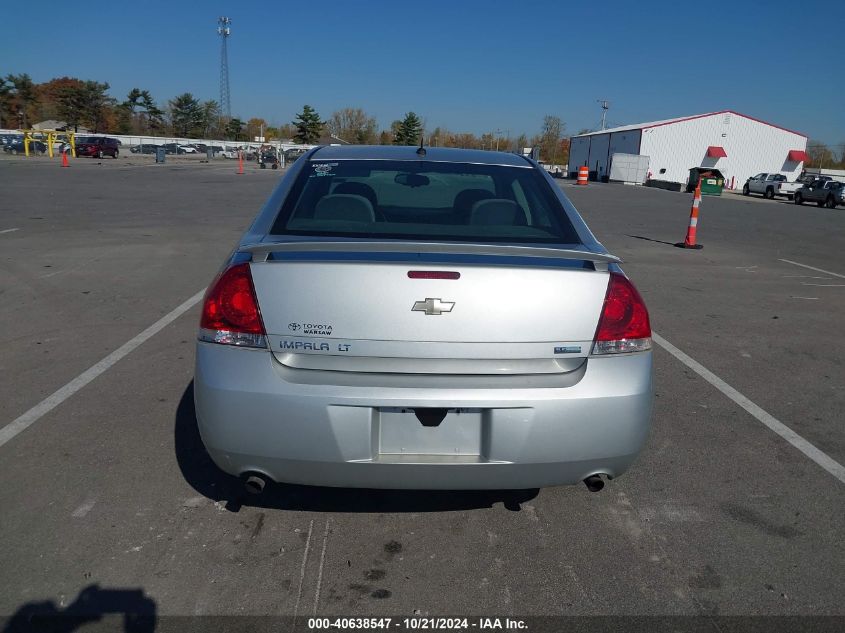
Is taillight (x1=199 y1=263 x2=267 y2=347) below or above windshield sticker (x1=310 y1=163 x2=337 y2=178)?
below

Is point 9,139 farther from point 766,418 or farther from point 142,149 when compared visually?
point 766,418

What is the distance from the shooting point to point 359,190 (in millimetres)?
3717

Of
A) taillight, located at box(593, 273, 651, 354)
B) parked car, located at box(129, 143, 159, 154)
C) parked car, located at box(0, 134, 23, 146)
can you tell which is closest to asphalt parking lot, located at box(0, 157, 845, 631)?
taillight, located at box(593, 273, 651, 354)

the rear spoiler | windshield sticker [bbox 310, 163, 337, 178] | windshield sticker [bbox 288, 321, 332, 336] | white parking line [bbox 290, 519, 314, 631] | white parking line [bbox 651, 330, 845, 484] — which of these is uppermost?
windshield sticker [bbox 310, 163, 337, 178]

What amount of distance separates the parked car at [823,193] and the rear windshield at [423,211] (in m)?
37.0

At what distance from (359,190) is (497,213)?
804 millimetres

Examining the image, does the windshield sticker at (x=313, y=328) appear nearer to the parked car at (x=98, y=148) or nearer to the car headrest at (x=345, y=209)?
the car headrest at (x=345, y=209)

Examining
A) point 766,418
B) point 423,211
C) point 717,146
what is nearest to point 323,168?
point 423,211

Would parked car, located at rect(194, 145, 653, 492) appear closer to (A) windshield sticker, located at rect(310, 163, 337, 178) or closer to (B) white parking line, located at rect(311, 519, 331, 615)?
(B) white parking line, located at rect(311, 519, 331, 615)

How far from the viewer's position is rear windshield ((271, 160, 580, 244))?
311 centimetres

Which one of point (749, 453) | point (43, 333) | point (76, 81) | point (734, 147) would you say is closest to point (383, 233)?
point (749, 453)

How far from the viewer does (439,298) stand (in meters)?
2.51

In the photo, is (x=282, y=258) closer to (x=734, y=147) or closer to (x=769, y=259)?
(x=769, y=259)

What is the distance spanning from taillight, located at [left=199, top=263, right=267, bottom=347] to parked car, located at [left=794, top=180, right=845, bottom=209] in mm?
38803
